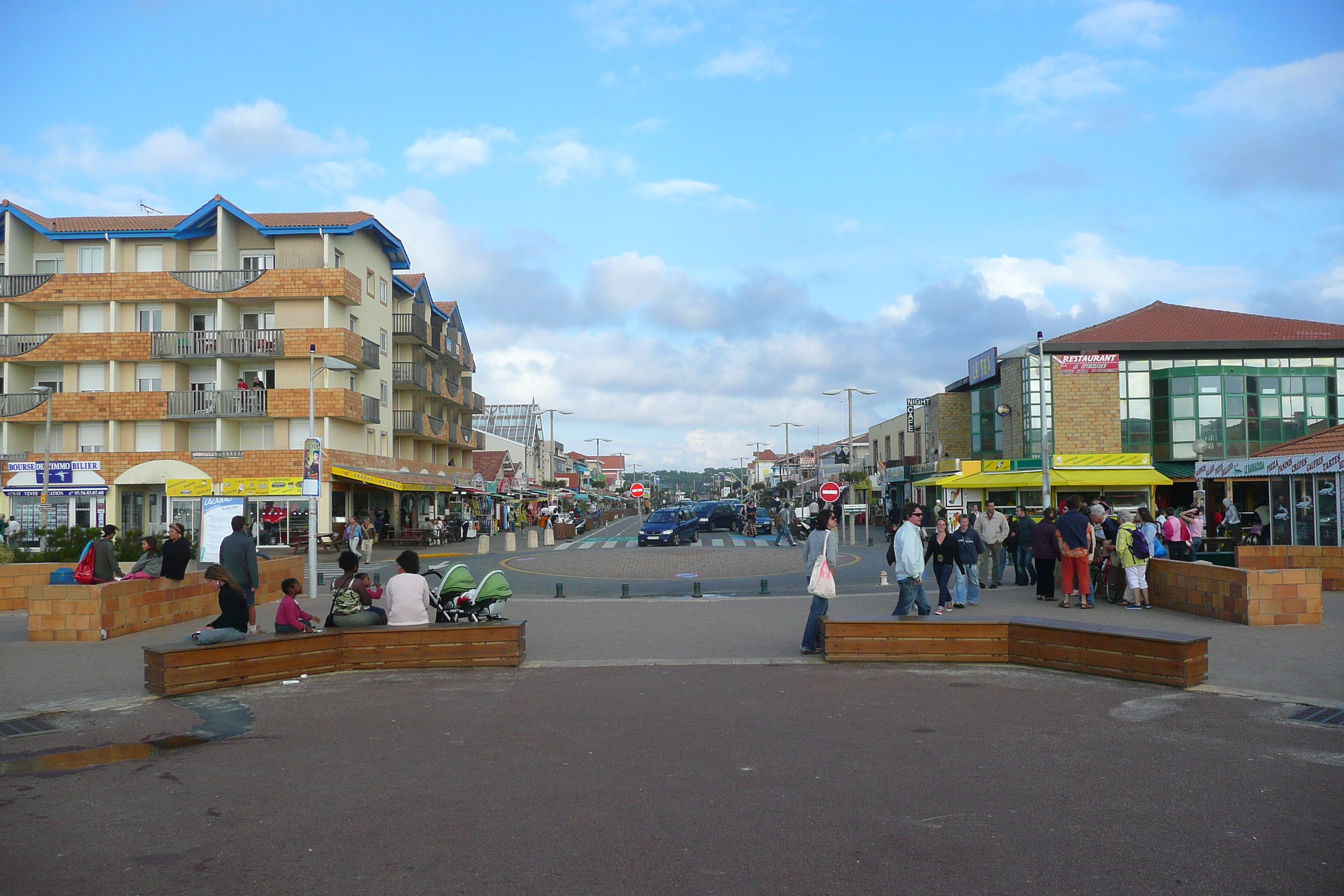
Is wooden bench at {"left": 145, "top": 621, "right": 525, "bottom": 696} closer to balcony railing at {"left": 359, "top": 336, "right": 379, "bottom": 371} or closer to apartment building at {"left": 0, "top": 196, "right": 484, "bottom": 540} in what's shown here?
apartment building at {"left": 0, "top": 196, "right": 484, "bottom": 540}

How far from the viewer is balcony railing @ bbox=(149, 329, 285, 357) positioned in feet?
129

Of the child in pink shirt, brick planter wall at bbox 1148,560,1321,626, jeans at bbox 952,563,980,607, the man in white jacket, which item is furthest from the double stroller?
brick planter wall at bbox 1148,560,1321,626

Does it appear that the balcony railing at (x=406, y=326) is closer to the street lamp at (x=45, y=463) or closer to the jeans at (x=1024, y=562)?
the street lamp at (x=45, y=463)

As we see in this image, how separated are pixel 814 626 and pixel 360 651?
17.2 ft

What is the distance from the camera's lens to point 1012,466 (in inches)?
1748

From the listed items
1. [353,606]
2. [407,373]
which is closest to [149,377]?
[407,373]

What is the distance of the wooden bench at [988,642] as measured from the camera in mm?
9812

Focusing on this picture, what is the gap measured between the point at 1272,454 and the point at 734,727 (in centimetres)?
2298

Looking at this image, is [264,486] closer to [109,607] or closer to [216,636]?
[109,607]

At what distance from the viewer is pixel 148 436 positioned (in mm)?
40219

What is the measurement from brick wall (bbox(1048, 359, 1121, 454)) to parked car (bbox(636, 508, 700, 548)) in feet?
60.1

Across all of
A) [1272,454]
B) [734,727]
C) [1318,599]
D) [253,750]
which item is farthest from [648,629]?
[1272,454]

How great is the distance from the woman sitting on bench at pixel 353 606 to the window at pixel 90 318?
3627 centimetres

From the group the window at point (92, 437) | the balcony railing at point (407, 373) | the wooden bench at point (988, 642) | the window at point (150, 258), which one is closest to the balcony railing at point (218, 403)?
the window at point (92, 437)
